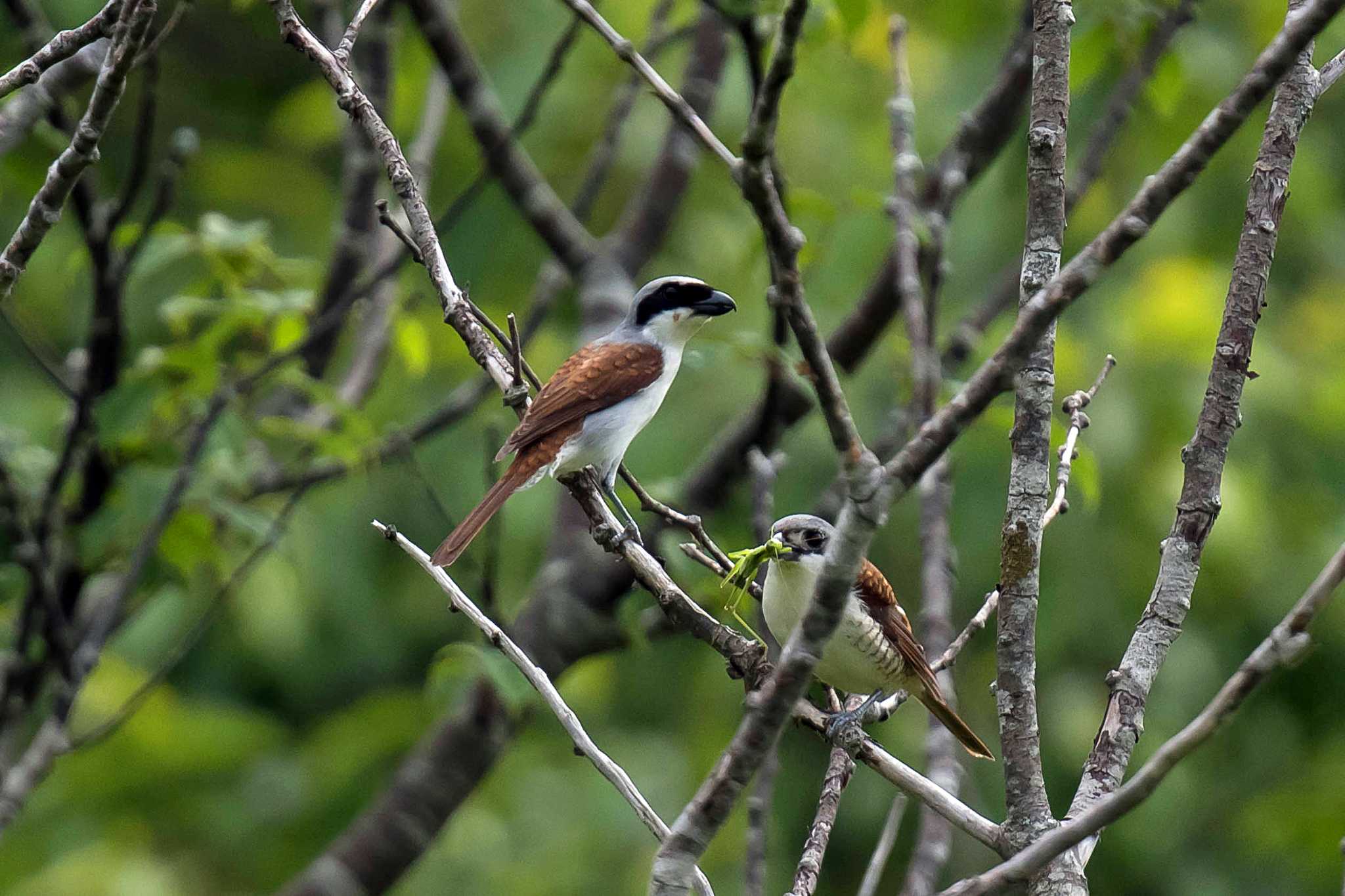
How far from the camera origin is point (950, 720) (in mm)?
3633

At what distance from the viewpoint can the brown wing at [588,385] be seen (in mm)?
4297

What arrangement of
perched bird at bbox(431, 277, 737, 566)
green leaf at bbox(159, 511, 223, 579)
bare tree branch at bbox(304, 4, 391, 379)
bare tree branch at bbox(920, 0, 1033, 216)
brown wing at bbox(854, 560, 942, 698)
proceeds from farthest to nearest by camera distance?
bare tree branch at bbox(304, 4, 391, 379) → bare tree branch at bbox(920, 0, 1033, 216) → green leaf at bbox(159, 511, 223, 579) → perched bird at bbox(431, 277, 737, 566) → brown wing at bbox(854, 560, 942, 698)

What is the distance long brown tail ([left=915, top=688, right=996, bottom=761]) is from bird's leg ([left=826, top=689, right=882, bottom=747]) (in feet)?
1.94

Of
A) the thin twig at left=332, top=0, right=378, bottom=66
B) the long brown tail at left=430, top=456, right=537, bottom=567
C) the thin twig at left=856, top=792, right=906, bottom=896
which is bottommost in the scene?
the thin twig at left=856, top=792, right=906, bottom=896

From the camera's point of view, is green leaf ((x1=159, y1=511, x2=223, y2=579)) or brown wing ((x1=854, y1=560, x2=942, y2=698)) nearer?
brown wing ((x1=854, y1=560, x2=942, y2=698))

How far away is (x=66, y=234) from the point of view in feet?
29.4

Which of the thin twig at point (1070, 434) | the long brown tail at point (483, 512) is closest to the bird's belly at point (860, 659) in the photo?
the thin twig at point (1070, 434)

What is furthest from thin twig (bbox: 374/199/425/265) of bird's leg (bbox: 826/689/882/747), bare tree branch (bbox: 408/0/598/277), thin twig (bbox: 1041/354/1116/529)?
bare tree branch (bbox: 408/0/598/277)

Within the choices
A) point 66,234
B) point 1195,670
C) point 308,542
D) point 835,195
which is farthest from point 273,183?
point 1195,670

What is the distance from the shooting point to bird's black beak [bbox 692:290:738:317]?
4.89 metres

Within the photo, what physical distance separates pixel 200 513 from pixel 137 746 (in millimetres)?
2401

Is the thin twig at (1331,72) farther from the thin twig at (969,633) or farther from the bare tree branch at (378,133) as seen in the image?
the bare tree branch at (378,133)

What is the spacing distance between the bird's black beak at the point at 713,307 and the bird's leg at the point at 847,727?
214 cm

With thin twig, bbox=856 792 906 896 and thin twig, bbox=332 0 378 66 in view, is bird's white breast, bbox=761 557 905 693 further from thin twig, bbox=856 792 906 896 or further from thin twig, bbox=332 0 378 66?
thin twig, bbox=332 0 378 66
